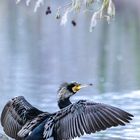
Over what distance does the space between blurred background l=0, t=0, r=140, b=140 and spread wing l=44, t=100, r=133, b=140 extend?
13.5ft

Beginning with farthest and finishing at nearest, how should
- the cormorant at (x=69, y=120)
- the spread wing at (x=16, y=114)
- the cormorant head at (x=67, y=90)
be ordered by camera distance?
the cormorant head at (x=67, y=90) → the spread wing at (x=16, y=114) → the cormorant at (x=69, y=120)

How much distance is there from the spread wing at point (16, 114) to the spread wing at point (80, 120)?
576 millimetres

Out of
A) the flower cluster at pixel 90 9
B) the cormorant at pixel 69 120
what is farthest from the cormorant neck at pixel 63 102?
the flower cluster at pixel 90 9

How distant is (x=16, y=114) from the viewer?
8844 millimetres

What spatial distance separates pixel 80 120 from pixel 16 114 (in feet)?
3.80

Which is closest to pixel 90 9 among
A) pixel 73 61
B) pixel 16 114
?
pixel 16 114

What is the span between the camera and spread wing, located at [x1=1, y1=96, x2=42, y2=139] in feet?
28.2

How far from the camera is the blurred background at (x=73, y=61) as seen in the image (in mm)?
17359

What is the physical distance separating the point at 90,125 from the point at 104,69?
17.0 metres

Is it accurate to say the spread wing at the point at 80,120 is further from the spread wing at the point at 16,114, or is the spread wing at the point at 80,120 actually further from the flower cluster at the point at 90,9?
the flower cluster at the point at 90,9

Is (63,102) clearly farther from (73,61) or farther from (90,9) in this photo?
(73,61)

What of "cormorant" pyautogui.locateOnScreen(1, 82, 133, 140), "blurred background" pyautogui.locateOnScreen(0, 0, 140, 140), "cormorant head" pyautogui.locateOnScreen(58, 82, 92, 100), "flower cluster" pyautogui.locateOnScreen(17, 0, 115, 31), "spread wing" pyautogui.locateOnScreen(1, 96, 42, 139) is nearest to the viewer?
"cormorant" pyautogui.locateOnScreen(1, 82, 133, 140)

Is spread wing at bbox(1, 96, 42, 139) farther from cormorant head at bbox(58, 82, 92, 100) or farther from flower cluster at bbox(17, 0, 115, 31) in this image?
flower cluster at bbox(17, 0, 115, 31)

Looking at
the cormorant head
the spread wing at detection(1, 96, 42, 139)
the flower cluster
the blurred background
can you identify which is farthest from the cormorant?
the blurred background
